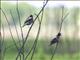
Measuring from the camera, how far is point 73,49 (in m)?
6.18

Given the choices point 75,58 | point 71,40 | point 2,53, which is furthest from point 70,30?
point 2,53

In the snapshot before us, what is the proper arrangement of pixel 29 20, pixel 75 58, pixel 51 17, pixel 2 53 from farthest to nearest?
pixel 75 58
pixel 51 17
pixel 2 53
pixel 29 20

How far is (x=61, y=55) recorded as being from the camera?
5941mm

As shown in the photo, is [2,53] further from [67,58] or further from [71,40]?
[71,40]

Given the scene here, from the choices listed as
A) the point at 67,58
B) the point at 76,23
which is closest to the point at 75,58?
the point at 67,58

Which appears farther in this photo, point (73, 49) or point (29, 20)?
point (73, 49)

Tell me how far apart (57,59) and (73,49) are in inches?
19.0

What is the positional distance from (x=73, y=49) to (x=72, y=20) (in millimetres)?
572

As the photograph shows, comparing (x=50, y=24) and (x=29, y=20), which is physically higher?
(x=29, y=20)

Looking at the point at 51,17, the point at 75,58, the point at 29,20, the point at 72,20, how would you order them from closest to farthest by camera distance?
the point at 29,20, the point at 51,17, the point at 75,58, the point at 72,20

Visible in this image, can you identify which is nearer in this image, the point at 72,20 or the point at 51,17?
the point at 51,17

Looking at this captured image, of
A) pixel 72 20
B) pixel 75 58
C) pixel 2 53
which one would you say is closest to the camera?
pixel 2 53

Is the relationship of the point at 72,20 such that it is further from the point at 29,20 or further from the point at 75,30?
the point at 29,20

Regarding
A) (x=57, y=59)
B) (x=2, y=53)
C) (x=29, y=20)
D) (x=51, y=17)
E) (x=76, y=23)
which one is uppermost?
(x=29, y=20)
